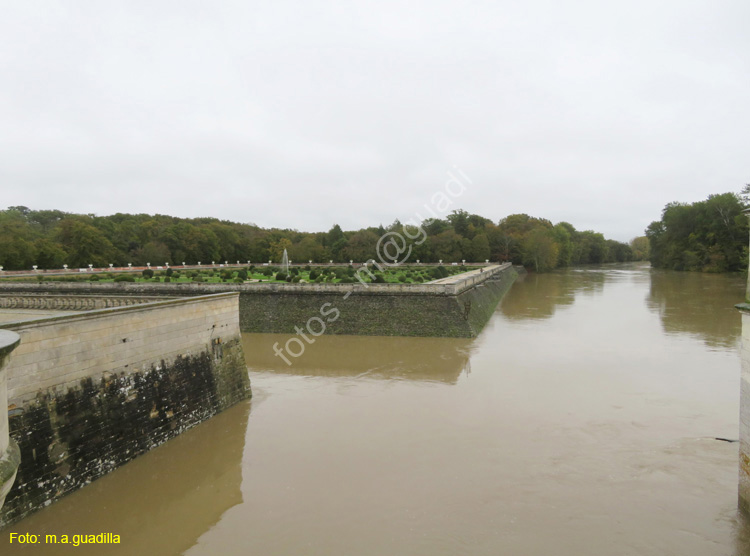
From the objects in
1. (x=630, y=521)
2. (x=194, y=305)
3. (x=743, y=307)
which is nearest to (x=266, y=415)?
(x=194, y=305)

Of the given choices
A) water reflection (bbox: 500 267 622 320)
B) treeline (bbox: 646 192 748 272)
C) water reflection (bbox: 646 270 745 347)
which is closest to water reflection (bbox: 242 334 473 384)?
water reflection (bbox: 500 267 622 320)

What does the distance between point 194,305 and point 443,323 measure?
41.7 feet

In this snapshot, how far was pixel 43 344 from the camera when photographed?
7262 mm

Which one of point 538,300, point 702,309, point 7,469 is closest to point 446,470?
point 7,469

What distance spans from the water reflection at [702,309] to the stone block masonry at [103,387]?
62.8ft

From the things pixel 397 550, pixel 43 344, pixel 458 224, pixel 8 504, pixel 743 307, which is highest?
pixel 458 224

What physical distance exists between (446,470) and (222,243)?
6049cm

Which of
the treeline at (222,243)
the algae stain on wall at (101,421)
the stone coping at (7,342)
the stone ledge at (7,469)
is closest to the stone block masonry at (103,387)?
the algae stain on wall at (101,421)

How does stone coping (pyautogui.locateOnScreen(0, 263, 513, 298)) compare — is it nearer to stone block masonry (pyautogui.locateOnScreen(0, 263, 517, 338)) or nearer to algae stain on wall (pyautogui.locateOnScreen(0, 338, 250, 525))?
stone block masonry (pyautogui.locateOnScreen(0, 263, 517, 338))

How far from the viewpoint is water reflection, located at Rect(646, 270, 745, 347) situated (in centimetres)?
2113

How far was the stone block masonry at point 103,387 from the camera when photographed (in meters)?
6.93

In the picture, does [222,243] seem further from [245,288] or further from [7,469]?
[7,469]

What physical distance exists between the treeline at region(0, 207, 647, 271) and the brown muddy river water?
37.7 metres

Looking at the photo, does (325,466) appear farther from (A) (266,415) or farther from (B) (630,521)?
(B) (630,521)
